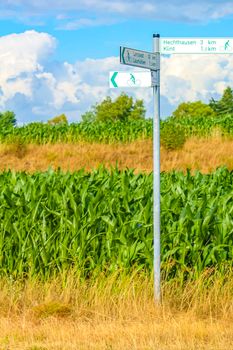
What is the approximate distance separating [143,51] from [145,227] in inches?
76.9

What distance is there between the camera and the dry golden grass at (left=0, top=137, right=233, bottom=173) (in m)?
27.8

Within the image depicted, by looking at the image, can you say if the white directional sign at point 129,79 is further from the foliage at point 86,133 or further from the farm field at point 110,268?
the foliage at point 86,133

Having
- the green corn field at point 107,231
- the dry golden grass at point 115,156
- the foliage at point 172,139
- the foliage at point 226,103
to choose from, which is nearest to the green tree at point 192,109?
the foliage at point 226,103

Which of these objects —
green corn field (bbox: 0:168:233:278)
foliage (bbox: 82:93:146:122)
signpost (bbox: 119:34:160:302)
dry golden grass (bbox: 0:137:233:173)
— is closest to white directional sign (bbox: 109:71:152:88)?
signpost (bbox: 119:34:160:302)

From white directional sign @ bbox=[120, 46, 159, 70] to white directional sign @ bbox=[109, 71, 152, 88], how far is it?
11 cm

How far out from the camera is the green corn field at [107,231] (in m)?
8.29

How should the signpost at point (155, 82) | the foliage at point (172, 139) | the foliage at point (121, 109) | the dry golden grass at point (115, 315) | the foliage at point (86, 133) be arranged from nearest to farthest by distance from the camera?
the dry golden grass at point (115, 315), the signpost at point (155, 82), the foliage at point (172, 139), the foliage at point (86, 133), the foliage at point (121, 109)

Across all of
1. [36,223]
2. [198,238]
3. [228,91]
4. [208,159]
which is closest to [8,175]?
[36,223]

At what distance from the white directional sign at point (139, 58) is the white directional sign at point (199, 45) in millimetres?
183

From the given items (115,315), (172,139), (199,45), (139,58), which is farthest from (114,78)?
(172,139)

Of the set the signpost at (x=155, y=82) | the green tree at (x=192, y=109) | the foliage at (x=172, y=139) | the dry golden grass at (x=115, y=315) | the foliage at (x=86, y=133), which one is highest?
the green tree at (x=192, y=109)

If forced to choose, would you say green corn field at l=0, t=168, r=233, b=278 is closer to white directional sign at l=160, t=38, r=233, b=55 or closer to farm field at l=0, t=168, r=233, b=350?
farm field at l=0, t=168, r=233, b=350

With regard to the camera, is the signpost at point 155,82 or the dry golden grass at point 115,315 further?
the signpost at point 155,82

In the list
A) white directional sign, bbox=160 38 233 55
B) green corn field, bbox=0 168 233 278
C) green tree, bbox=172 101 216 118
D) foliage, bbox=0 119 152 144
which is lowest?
green corn field, bbox=0 168 233 278
